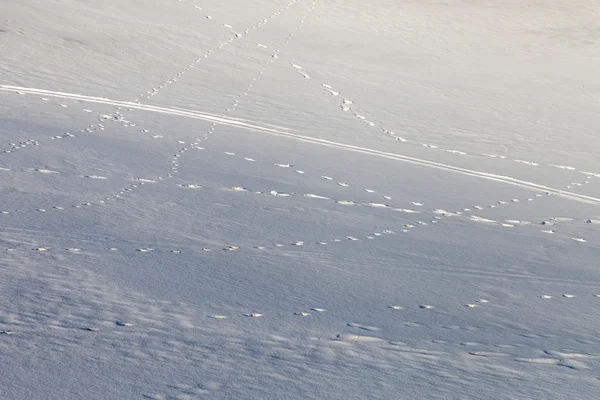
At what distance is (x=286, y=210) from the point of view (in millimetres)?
5145

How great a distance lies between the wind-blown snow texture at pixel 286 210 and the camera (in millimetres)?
2734

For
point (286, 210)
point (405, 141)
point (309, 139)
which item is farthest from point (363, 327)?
point (405, 141)

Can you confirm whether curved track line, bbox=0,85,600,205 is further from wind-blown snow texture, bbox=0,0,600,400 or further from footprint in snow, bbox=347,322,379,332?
footprint in snow, bbox=347,322,379,332

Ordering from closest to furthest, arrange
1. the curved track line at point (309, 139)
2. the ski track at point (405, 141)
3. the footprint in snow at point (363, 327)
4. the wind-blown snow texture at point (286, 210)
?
the wind-blown snow texture at point (286, 210) < the footprint in snow at point (363, 327) < the curved track line at point (309, 139) < the ski track at point (405, 141)

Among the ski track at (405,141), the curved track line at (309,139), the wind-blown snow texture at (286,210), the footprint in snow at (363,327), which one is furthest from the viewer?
the ski track at (405,141)

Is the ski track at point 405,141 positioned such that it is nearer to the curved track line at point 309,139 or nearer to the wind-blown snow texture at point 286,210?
the wind-blown snow texture at point 286,210

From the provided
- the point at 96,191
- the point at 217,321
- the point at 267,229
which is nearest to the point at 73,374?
the point at 217,321

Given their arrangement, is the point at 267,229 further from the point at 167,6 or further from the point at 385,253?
the point at 167,6

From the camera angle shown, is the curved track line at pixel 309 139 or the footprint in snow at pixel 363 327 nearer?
the footprint in snow at pixel 363 327

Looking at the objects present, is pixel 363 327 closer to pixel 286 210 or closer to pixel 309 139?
pixel 286 210

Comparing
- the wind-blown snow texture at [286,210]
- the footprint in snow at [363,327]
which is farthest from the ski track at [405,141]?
the footprint in snow at [363,327]

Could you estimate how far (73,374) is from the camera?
7.98 ft

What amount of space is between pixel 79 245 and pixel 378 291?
52.7 inches

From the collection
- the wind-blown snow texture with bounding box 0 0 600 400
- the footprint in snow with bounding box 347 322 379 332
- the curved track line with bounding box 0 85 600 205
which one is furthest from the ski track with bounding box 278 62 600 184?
the footprint in snow with bounding box 347 322 379 332
